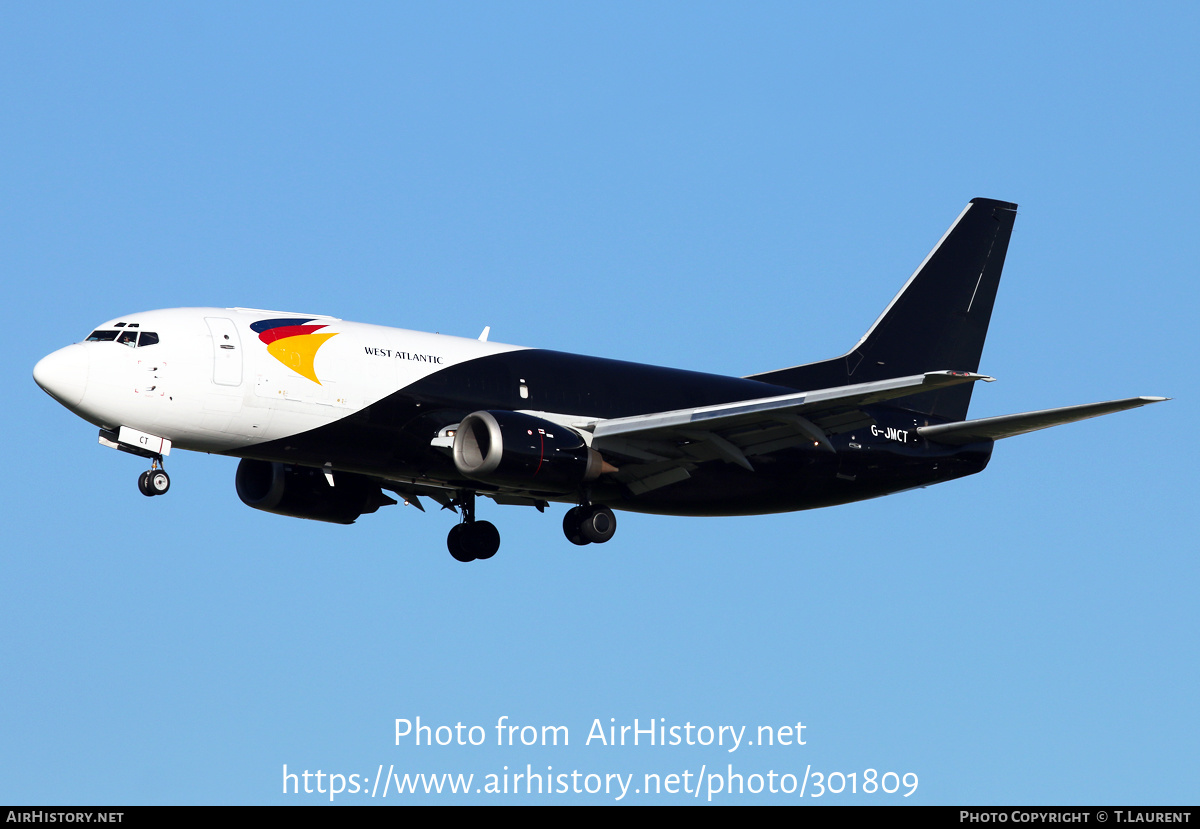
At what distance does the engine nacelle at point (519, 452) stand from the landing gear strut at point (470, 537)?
5.66 m

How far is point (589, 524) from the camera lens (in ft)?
126

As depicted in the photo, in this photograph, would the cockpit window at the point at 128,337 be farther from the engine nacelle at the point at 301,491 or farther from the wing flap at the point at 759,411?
the wing flap at the point at 759,411

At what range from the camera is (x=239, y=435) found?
116 feet

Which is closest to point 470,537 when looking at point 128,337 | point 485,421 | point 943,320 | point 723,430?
point 485,421

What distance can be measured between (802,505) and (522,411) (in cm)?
918

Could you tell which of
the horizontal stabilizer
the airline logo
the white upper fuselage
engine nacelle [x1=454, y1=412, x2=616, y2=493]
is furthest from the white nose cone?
the horizontal stabilizer

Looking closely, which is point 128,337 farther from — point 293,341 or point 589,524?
point 589,524

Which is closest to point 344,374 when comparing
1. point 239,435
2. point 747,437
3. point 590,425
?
point 239,435

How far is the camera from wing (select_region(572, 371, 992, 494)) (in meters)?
35.6

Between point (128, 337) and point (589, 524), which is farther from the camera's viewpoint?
point (589, 524)

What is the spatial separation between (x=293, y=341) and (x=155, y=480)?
4442 millimetres

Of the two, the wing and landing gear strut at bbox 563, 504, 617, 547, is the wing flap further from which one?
landing gear strut at bbox 563, 504, 617, 547

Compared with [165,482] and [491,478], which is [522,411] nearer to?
[491,478]

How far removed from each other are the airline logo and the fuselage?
0.03 metres
